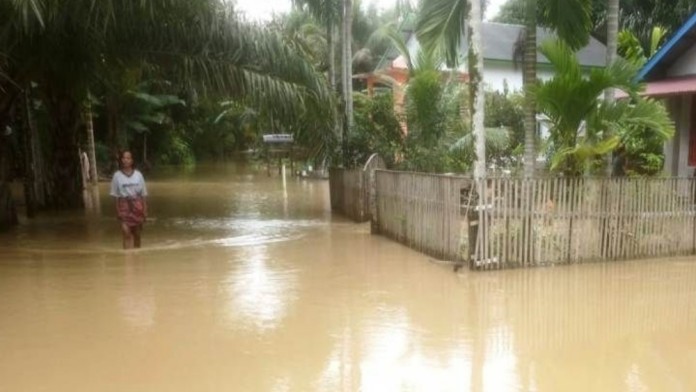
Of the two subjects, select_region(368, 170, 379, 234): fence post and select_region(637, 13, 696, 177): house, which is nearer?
select_region(637, 13, 696, 177): house

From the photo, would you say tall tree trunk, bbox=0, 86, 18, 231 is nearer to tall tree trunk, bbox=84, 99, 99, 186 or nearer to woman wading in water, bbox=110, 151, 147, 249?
woman wading in water, bbox=110, 151, 147, 249

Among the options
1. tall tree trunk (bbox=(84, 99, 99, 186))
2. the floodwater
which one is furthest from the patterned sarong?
tall tree trunk (bbox=(84, 99, 99, 186))

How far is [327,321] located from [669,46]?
859 centimetres

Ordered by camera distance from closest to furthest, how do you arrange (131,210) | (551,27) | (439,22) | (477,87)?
1. (477,87)
2. (439,22)
3. (551,27)
4. (131,210)

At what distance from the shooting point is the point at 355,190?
552 inches

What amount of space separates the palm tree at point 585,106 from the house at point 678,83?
2798 millimetres

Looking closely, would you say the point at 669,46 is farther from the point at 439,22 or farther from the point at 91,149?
the point at 91,149

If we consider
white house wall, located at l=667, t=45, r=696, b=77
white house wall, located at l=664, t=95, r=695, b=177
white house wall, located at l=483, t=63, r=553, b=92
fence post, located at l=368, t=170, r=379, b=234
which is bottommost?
fence post, located at l=368, t=170, r=379, b=234

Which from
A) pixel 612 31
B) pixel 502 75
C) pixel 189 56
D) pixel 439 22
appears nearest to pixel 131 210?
pixel 189 56

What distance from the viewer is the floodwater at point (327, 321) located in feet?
16.8

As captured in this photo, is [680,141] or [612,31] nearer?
[612,31]

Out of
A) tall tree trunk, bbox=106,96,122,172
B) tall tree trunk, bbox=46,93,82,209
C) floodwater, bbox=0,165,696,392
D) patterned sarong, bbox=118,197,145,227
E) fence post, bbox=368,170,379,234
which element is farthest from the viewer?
tall tree trunk, bbox=106,96,122,172

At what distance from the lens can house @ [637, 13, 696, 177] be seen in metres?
11.4

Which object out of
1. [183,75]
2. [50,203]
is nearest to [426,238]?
[183,75]
